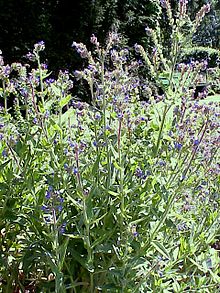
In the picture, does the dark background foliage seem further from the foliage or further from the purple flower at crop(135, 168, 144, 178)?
the purple flower at crop(135, 168, 144, 178)

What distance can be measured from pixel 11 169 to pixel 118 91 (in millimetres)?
497

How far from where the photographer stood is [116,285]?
1.90 m

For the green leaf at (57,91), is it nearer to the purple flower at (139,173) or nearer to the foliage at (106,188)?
the foliage at (106,188)

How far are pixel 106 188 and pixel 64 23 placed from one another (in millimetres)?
6059

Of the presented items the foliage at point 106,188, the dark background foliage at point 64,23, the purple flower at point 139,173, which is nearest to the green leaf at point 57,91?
the foliage at point 106,188

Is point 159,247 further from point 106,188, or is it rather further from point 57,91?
point 57,91

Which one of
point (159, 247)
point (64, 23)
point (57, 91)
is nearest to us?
point (159, 247)

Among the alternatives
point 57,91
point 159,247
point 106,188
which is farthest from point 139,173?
point 57,91

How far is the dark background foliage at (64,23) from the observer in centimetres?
694

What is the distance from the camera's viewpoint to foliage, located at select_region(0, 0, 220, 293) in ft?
6.02

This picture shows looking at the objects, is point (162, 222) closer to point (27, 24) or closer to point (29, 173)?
point (29, 173)

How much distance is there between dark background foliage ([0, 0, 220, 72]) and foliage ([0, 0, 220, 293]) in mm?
4986

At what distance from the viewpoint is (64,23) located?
7.61m

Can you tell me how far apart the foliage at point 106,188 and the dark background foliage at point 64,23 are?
499 centimetres
